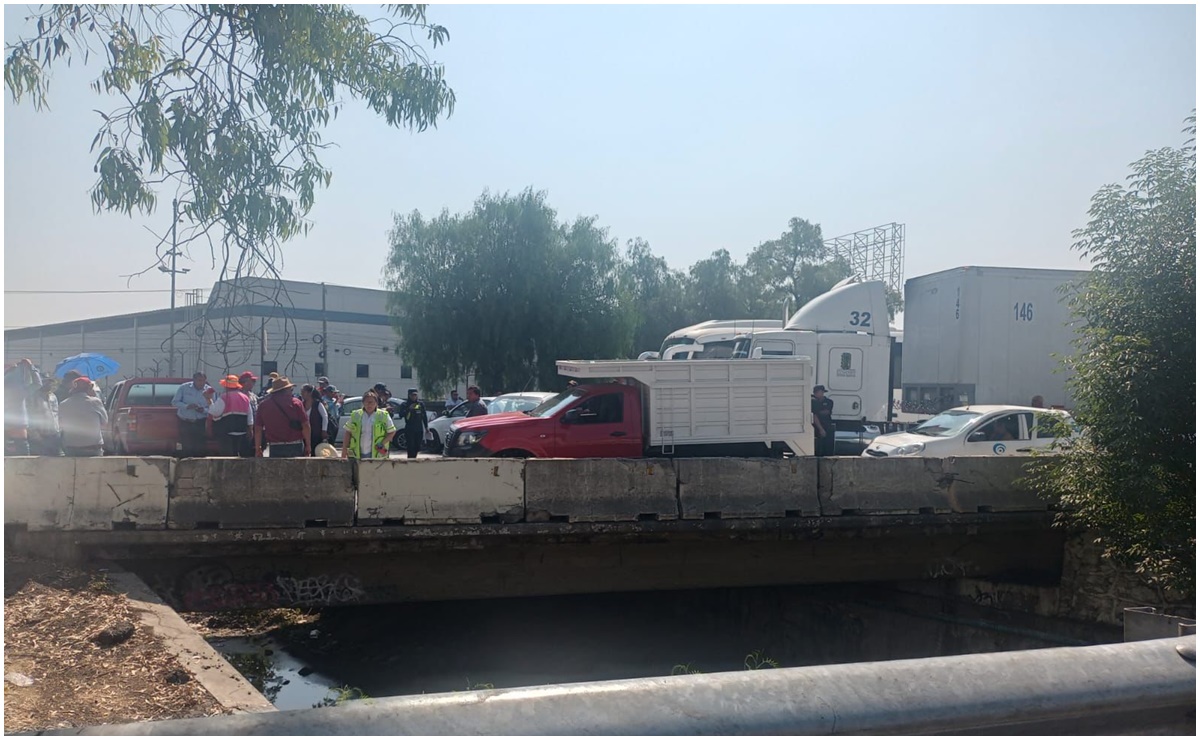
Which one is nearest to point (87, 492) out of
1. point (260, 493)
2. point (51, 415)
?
point (260, 493)

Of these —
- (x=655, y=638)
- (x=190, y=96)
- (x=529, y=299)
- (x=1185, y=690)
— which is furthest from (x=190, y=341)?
(x=529, y=299)

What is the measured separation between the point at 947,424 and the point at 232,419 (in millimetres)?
11191

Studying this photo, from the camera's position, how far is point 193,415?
1312cm

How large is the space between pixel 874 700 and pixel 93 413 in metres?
11.4

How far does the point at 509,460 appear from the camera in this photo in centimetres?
1014

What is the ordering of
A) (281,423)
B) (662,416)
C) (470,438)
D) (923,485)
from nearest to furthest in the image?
(923,485)
(281,423)
(470,438)
(662,416)

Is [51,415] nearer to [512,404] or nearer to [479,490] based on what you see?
[479,490]

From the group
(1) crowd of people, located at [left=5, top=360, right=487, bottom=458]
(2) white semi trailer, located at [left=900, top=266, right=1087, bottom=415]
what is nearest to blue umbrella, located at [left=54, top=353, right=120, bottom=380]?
(1) crowd of people, located at [left=5, top=360, right=487, bottom=458]

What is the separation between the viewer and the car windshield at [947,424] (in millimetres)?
15211

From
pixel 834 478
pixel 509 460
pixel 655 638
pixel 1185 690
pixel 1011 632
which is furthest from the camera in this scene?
pixel 655 638

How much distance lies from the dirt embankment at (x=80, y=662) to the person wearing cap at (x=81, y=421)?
3.63 m

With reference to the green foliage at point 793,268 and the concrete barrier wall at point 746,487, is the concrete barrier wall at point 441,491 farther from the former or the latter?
the green foliage at point 793,268

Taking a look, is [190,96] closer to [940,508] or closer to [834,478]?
[834,478]

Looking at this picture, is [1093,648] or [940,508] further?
[940,508]
